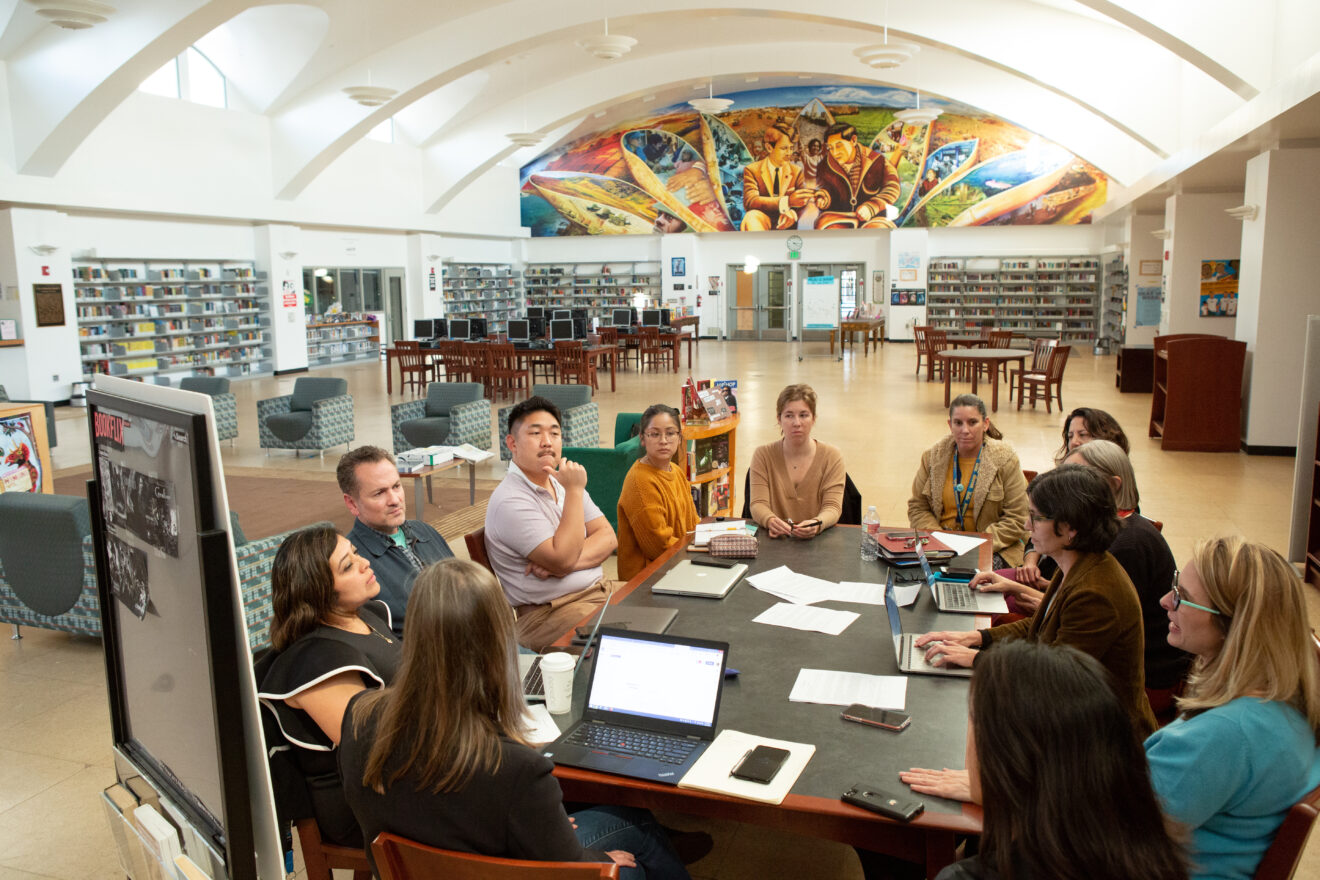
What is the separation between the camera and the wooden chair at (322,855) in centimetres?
229

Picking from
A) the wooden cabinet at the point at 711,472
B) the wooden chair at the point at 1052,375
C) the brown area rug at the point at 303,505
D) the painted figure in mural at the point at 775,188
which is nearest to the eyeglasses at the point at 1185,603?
the wooden cabinet at the point at 711,472

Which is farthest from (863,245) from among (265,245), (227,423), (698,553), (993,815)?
(993,815)

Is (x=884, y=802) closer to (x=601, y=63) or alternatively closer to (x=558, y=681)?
(x=558, y=681)

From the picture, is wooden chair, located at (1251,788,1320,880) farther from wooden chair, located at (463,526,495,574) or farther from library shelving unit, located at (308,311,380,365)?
library shelving unit, located at (308,311,380,365)

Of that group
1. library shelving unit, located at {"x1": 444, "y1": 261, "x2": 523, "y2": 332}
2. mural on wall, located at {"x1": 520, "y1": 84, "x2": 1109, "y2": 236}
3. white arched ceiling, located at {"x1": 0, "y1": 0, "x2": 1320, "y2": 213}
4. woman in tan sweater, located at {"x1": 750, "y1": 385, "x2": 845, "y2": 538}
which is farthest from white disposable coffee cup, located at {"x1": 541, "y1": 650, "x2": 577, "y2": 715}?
mural on wall, located at {"x1": 520, "y1": 84, "x2": 1109, "y2": 236}

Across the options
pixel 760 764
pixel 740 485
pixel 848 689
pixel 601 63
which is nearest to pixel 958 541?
pixel 848 689

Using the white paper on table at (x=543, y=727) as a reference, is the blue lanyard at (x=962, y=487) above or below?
above

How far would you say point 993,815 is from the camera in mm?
1485

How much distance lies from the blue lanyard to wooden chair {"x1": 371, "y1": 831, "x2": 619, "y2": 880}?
3.05m

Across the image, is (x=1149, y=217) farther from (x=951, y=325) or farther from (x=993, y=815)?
(x=993, y=815)

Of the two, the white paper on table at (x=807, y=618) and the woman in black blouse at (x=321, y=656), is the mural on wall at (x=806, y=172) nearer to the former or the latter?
the white paper on table at (x=807, y=618)

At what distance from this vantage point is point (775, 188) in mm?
24359

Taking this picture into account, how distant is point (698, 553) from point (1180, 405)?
766cm

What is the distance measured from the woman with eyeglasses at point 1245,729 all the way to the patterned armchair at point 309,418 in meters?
8.60
